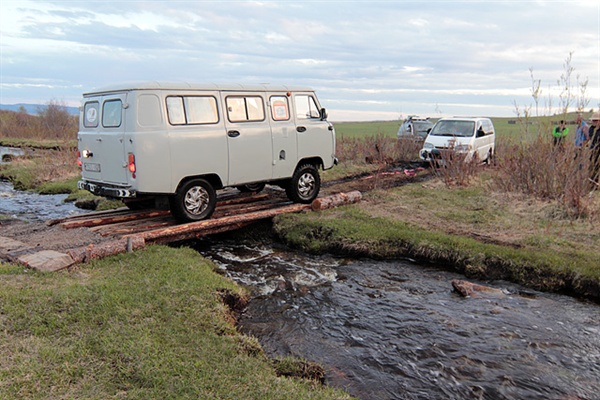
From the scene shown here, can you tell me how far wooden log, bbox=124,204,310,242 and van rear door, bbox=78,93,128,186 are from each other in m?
1.01

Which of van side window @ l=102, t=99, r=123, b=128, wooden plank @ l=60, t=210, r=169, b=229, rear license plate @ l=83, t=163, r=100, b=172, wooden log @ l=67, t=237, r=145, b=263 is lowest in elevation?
wooden log @ l=67, t=237, r=145, b=263

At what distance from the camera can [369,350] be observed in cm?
555

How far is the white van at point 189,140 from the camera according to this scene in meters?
8.17

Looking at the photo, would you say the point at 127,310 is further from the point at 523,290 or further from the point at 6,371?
the point at 523,290

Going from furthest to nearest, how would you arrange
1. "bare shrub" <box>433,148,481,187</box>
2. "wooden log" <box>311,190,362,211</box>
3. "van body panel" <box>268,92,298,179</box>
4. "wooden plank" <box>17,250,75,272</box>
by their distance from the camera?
"bare shrub" <box>433,148,481,187</box> → "wooden log" <box>311,190,362,211</box> → "van body panel" <box>268,92,298,179</box> → "wooden plank" <box>17,250,75,272</box>

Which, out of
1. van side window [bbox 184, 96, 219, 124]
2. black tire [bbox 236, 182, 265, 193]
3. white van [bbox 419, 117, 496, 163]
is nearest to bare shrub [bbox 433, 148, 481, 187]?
white van [bbox 419, 117, 496, 163]

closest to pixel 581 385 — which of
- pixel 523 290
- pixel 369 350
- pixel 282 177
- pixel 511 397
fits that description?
pixel 511 397

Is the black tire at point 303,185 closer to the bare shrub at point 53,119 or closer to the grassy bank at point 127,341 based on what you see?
the grassy bank at point 127,341

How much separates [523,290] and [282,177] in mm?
5240

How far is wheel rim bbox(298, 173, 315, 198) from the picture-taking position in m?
11.1

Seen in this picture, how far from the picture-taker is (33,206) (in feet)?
45.5

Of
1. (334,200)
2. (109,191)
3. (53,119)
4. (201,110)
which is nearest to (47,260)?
(109,191)

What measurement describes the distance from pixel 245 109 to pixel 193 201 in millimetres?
2087

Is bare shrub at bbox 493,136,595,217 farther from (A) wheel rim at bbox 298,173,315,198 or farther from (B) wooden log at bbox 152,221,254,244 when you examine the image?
(B) wooden log at bbox 152,221,254,244
